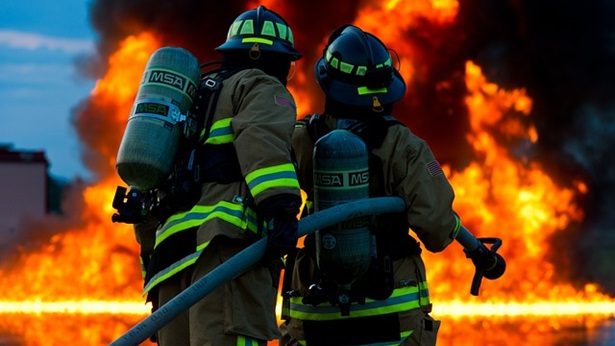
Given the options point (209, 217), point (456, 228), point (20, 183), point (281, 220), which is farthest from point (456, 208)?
point (20, 183)

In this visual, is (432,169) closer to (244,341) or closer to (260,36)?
(260,36)

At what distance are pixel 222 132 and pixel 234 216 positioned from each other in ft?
1.28

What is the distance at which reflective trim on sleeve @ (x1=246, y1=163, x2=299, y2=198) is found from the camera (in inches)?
197

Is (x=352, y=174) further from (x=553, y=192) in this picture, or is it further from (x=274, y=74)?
(x=553, y=192)

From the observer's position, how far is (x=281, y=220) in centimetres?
502

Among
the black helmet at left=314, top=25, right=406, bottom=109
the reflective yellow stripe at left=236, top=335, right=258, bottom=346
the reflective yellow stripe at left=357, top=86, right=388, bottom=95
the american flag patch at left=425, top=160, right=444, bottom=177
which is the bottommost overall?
the reflective yellow stripe at left=236, top=335, right=258, bottom=346

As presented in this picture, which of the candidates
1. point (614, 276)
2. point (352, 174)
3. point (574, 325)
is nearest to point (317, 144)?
point (352, 174)

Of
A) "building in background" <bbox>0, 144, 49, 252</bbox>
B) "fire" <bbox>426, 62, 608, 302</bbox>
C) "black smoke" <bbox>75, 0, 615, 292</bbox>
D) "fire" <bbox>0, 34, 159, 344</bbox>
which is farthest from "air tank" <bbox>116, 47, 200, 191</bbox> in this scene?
"building in background" <bbox>0, 144, 49, 252</bbox>

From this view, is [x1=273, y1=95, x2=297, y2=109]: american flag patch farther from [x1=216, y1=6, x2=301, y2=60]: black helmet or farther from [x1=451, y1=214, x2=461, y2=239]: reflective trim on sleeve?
[x1=451, y1=214, x2=461, y2=239]: reflective trim on sleeve

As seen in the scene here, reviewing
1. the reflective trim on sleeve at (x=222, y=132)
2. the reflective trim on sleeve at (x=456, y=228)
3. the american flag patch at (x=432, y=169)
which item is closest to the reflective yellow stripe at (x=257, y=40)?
the reflective trim on sleeve at (x=222, y=132)

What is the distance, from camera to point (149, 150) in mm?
5188

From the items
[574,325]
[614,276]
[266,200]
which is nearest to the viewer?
[266,200]

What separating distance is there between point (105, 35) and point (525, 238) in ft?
22.1

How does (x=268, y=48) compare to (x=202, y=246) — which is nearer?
(x=202, y=246)
